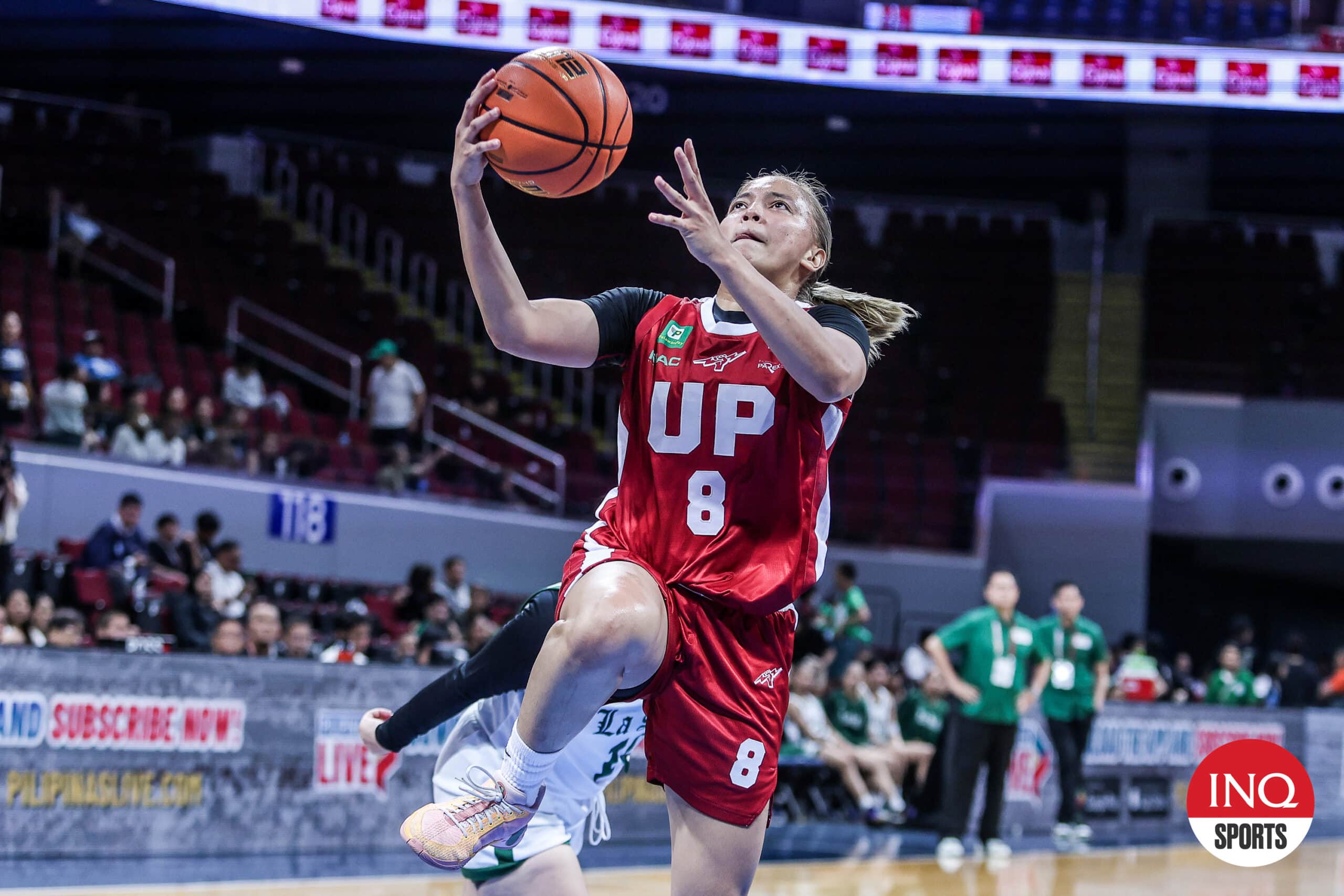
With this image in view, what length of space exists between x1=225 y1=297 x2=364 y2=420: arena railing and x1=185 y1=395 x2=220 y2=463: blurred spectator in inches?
93.8

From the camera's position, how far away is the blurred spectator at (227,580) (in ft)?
35.7

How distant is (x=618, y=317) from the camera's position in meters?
3.92

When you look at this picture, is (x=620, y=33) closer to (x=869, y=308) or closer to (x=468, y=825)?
(x=869, y=308)

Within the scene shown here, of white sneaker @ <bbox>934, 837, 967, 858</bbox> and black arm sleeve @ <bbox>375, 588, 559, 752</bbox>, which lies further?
white sneaker @ <bbox>934, 837, 967, 858</bbox>

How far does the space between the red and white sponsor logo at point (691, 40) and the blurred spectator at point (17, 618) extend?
1160cm

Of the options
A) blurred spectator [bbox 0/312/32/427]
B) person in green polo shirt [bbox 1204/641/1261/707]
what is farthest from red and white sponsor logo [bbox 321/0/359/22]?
person in green polo shirt [bbox 1204/641/1261/707]

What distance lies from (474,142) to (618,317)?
0.59 meters

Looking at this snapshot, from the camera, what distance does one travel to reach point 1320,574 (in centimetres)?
2391

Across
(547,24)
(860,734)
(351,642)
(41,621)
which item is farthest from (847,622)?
(547,24)

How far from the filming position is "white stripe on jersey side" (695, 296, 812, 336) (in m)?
3.85

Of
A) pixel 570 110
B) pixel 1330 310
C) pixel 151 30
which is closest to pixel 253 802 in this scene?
pixel 570 110

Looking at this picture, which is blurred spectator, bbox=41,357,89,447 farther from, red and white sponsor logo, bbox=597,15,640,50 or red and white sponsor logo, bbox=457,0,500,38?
red and white sponsor logo, bbox=597,15,640,50

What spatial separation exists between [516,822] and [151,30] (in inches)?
650

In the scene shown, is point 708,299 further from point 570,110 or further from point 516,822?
point 516,822
